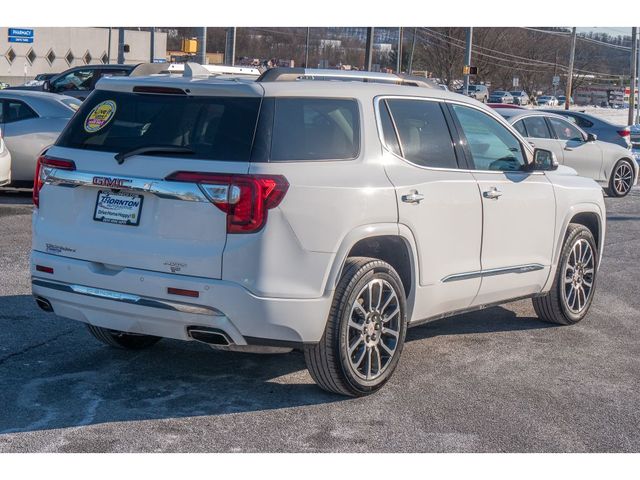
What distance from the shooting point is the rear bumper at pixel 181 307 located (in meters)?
5.30

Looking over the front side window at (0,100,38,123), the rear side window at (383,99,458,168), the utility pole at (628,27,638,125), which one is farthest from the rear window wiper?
the utility pole at (628,27,638,125)

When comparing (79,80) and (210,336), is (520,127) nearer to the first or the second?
(79,80)

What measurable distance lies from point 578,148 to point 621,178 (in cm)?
145

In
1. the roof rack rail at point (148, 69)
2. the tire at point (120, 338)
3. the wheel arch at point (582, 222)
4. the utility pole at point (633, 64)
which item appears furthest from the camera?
the utility pole at point (633, 64)

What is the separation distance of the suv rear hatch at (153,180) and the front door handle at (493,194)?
1966 millimetres

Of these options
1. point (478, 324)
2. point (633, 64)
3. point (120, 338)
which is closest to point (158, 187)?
point (120, 338)

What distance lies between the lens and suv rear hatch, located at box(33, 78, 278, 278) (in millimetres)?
5312

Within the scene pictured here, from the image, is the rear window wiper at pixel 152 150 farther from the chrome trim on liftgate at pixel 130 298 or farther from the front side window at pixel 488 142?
the front side window at pixel 488 142

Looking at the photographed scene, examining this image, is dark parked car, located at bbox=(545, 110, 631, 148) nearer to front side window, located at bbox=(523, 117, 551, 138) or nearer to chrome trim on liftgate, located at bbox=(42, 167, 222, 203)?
front side window, located at bbox=(523, 117, 551, 138)

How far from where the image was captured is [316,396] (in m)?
5.92

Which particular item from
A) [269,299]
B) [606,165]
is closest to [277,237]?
[269,299]

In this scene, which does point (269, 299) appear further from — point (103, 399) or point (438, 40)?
point (438, 40)

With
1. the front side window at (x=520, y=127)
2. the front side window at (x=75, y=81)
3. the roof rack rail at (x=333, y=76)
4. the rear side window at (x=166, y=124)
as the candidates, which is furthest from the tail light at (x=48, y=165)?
the front side window at (x=75, y=81)

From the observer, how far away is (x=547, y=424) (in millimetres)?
5504
